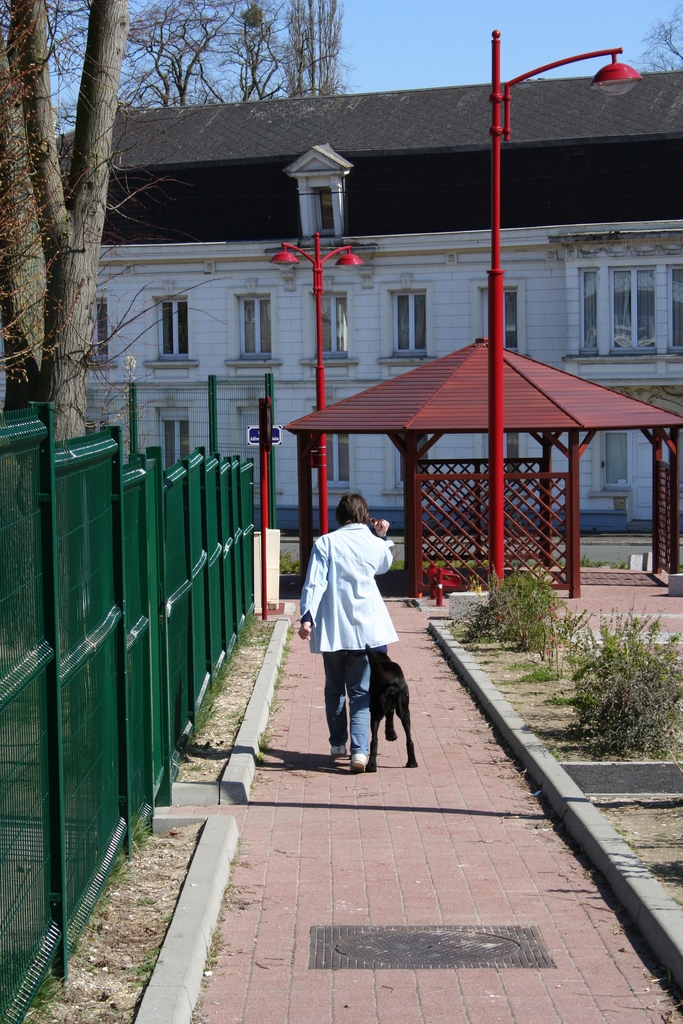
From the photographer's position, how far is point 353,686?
8328 mm

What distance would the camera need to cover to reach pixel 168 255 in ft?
118

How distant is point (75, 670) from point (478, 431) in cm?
1481

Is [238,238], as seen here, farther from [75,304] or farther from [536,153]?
[75,304]

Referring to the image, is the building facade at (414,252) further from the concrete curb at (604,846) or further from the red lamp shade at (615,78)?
the concrete curb at (604,846)

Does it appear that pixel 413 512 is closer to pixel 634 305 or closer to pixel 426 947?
pixel 426 947

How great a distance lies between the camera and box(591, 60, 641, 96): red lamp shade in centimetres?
1384

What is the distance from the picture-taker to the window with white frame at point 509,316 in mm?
34875

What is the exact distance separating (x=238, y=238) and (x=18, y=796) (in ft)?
108

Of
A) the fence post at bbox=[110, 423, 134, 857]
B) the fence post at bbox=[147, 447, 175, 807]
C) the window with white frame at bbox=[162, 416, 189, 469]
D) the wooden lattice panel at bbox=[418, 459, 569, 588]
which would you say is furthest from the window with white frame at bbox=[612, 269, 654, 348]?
the fence post at bbox=[110, 423, 134, 857]

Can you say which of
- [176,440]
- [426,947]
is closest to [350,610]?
[426,947]

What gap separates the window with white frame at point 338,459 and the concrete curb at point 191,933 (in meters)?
29.4

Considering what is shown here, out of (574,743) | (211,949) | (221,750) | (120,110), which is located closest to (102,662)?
(211,949)

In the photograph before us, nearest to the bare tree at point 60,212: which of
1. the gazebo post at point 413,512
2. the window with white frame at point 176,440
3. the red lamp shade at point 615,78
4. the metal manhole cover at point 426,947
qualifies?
the red lamp shade at point 615,78

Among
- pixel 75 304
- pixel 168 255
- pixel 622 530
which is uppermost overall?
pixel 168 255
